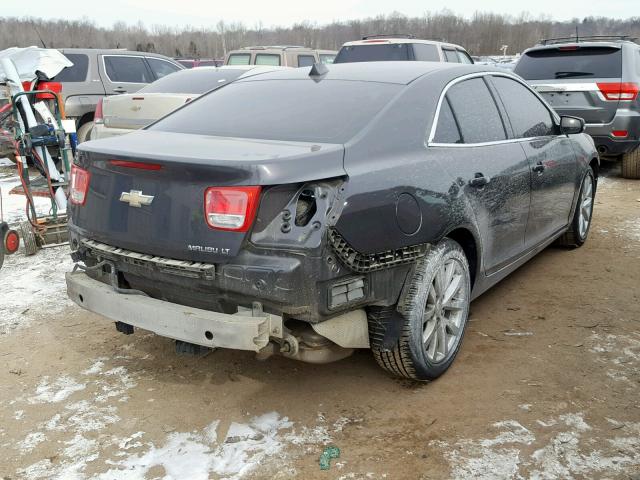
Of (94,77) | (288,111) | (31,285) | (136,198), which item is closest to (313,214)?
(136,198)

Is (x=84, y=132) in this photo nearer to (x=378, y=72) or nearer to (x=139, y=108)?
(x=139, y=108)

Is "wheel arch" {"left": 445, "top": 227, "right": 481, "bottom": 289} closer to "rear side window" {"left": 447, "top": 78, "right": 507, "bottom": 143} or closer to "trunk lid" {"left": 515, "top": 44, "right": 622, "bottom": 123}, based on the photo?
"rear side window" {"left": 447, "top": 78, "right": 507, "bottom": 143}

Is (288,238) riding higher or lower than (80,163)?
lower

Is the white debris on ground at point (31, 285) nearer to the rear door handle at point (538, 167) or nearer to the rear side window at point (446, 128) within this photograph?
the rear side window at point (446, 128)

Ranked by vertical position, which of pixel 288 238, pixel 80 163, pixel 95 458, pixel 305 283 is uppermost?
pixel 80 163

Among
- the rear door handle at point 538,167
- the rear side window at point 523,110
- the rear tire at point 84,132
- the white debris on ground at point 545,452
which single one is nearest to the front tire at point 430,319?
the white debris on ground at point 545,452

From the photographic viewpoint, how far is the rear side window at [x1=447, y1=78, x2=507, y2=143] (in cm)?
354

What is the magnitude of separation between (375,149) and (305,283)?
0.78m

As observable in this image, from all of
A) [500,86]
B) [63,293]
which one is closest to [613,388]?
[500,86]

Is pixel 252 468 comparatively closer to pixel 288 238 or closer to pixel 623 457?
pixel 288 238

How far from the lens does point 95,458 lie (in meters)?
2.70

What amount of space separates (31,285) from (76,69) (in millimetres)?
6710

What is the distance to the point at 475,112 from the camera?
3723mm

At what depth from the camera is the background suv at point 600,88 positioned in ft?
25.6
